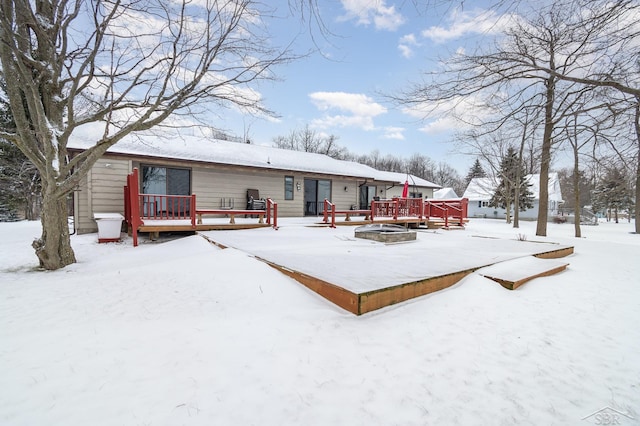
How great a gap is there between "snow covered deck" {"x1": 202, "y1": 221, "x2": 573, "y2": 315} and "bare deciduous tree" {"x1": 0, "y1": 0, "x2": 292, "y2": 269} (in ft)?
8.95

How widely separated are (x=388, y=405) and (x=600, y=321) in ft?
8.83

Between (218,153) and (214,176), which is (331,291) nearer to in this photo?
(214,176)

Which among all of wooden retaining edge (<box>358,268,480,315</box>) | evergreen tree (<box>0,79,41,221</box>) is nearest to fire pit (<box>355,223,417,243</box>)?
wooden retaining edge (<box>358,268,480,315</box>)

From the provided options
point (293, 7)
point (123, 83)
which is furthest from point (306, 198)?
point (293, 7)

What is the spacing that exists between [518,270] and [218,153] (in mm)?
10212

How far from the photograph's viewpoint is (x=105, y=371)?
6.24ft

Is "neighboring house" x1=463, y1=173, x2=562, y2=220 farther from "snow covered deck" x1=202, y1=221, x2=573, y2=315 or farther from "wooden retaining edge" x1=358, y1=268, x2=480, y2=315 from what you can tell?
"wooden retaining edge" x1=358, y1=268, x2=480, y2=315

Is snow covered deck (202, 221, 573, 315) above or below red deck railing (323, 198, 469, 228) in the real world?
below

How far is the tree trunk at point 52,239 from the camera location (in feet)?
16.2

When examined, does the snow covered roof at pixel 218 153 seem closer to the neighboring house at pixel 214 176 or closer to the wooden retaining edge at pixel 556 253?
the neighboring house at pixel 214 176

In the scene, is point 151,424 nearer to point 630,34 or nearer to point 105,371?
point 105,371

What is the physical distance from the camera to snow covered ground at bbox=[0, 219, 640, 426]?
1.64 metres

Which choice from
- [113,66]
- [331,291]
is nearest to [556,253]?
[331,291]

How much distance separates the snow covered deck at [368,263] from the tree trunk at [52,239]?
253cm
